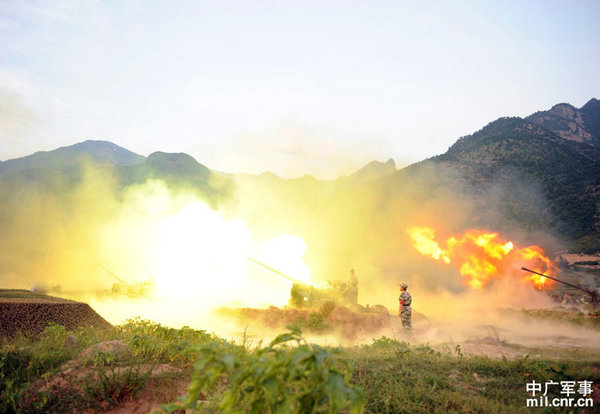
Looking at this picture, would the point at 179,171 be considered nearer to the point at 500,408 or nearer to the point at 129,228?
the point at 129,228

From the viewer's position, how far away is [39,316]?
29.9 feet

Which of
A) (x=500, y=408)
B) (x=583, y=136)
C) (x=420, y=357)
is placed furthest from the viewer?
(x=583, y=136)

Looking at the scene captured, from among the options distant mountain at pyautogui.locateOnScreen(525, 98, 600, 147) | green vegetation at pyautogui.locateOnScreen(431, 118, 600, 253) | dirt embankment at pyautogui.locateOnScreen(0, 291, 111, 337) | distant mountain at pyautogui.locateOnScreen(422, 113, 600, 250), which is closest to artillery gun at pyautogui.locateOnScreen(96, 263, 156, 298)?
dirt embankment at pyautogui.locateOnScreen(0, 291, 111, 337)

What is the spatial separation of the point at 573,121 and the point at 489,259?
73.2 meters

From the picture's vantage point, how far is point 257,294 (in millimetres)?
27750

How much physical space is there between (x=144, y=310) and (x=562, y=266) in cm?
3839

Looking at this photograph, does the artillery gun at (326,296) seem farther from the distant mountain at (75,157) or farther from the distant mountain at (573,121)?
the distant mountain at (573,121)

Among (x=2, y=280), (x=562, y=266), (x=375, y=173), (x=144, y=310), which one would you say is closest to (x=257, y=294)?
(x=144, y=310)

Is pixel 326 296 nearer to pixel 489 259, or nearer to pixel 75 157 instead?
pixel 489 259

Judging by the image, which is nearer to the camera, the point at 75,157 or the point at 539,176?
the point at 539,176

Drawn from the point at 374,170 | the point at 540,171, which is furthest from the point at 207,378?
the point at 374,170

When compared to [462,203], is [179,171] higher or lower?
higher

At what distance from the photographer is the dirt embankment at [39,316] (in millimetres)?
8438

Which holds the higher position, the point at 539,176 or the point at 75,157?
the point at 75,157
